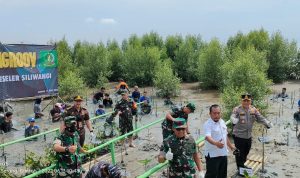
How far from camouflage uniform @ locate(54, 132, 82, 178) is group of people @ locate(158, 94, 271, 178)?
1.36m

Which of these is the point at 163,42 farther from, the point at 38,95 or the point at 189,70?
the point at 38,95

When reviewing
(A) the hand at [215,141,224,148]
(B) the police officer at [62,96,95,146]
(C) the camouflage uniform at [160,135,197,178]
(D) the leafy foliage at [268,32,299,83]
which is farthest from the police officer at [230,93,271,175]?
(D) the leafy foliage at [268,32,299,83]

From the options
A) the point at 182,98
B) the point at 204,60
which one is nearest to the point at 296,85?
the point at 204,60

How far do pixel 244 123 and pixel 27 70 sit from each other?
34.1 ft

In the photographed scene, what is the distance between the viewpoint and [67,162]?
526 centimetres

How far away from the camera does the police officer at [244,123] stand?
6.55 metres

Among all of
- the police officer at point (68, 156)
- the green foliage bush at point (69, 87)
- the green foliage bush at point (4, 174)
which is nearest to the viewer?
the police officer at point (68, 156)

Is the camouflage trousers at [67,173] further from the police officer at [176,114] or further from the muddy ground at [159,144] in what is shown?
the muddy ground at [159,144]

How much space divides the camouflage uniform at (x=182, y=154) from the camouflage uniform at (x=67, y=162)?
1392 mm

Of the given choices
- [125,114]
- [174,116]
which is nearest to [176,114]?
[174,116]

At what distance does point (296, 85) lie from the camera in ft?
92.3

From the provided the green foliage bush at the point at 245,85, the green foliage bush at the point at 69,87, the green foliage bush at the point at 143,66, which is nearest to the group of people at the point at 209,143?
the green foliage bush at the point at 245,85

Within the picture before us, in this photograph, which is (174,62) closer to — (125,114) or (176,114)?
(125,114)

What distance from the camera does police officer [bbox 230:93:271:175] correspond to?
655cm
